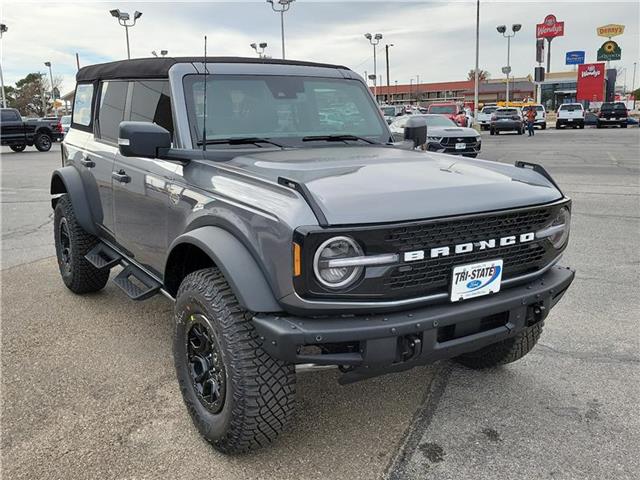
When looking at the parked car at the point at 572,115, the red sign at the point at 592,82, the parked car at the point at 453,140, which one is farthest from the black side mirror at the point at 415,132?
the red sign at the point at 592,82

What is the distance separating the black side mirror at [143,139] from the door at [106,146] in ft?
3.85

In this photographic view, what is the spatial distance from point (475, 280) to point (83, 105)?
3915 mm

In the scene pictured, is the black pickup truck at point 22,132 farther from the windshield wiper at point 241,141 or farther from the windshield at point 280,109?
the windshield wiper at point 241,141

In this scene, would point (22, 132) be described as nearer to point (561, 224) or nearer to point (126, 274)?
point (126, 274)

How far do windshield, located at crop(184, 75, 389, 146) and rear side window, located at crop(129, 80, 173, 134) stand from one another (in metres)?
0.17

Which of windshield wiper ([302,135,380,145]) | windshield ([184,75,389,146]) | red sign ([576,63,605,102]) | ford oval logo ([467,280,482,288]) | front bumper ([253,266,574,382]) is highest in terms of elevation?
red sign ([576,63,605,102])

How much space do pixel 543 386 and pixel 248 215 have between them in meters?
2.05

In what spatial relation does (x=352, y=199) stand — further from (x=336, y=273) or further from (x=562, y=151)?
(x=562, y=151)

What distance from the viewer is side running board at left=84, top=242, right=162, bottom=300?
3.60 metres

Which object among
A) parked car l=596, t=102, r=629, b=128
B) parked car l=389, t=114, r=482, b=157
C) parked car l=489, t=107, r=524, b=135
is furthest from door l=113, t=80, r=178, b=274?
parked car l=596, t=102, r=629, b=128

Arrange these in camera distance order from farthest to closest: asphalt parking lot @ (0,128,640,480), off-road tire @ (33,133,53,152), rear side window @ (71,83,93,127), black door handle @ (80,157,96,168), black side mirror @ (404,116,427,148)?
off-road tire @ (33,133,53,152) < rear side window @ (71,83,93,127) < black door handle @ (80,157,96,168) < black side mirror @ (404,116,427,148) < asphalt parking lot @ (0,128,640,480)

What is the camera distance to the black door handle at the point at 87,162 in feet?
14.6

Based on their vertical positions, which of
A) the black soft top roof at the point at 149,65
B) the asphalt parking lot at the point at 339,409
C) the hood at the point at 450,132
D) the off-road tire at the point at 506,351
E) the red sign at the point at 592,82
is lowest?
the asphalt parking lot at the point at 339,409

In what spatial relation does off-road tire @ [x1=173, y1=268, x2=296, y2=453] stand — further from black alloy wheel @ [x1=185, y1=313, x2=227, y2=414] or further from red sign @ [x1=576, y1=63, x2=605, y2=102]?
red sign @ [x1=576, y1=63, x2=605, y2=102]
